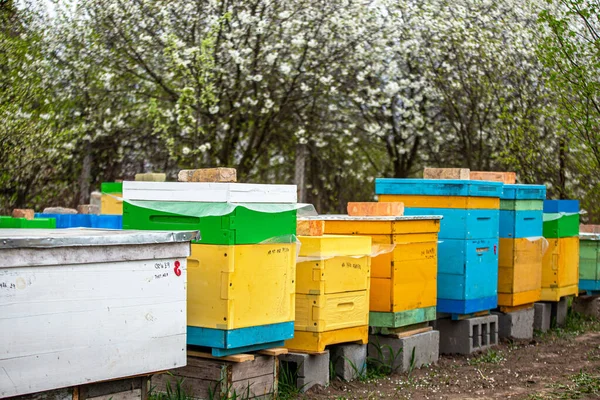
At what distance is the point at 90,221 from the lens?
→ 895 cm

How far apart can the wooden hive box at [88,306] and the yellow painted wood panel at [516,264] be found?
532 centimetres

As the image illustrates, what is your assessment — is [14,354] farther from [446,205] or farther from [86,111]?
[86,111]

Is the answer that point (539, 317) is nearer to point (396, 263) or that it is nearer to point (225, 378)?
point (396, 263)

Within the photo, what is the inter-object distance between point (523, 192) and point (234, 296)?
16.7 feet

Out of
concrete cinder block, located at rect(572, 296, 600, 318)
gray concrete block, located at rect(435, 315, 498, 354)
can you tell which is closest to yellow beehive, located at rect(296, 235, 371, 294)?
gray concrete block, located at rect(435, 315, 498, 354)

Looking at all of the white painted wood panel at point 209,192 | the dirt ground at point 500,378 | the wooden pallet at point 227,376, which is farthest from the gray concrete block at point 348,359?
the white painted wood panel at point 209,192

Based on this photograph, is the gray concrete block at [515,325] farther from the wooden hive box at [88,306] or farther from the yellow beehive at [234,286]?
the wooden hive box at [88,306]

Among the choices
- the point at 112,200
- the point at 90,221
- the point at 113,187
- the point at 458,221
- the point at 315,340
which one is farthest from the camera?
the point at 113,187

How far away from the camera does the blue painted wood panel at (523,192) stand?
31.9 ft

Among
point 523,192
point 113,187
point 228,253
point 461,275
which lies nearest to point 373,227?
point 461,275

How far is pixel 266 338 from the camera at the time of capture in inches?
241

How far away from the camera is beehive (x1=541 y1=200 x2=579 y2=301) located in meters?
10.7

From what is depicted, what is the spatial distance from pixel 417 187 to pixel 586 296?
4.78 m

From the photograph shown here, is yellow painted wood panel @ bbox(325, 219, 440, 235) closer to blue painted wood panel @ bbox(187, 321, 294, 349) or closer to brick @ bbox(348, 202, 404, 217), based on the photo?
brick @ bbox(348, 202, 404, 217)
